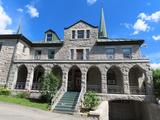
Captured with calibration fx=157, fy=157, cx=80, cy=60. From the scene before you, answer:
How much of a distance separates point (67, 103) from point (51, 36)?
1399 cm

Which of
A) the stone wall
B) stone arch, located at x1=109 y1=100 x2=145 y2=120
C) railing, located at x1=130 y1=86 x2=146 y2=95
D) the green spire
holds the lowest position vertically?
stone arch, located at x1=109 y1=100 x2=145 y2=120

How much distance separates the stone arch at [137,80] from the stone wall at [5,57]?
17.0 m

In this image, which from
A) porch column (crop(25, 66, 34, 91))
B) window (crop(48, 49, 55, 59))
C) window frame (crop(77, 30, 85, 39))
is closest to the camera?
porch column (crop(25, 66, 34, 91))

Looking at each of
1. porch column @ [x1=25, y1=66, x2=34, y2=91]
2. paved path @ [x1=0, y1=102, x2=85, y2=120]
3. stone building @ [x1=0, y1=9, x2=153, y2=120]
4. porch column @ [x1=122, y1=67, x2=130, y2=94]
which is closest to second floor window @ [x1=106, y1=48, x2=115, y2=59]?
stone building @ [x1=0, y1=9, x2=153, y2=120]

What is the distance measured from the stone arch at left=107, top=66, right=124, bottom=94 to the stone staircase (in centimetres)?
563

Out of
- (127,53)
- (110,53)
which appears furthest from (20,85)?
(127,53)

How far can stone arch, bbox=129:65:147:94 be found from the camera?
20.2 m

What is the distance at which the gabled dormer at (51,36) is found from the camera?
1042 inches

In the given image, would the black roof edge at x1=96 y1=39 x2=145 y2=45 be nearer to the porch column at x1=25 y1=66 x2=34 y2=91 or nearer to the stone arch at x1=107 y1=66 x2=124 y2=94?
the stone arch at x1=107 y1=66 x2=124 y2=94

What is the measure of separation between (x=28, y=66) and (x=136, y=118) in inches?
650

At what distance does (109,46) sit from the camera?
23.2m

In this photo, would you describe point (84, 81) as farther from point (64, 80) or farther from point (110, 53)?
point (110, 53)

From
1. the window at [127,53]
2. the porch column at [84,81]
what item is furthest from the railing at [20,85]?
the window at [127,53]

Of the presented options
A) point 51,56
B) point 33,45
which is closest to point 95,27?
point 51,56
